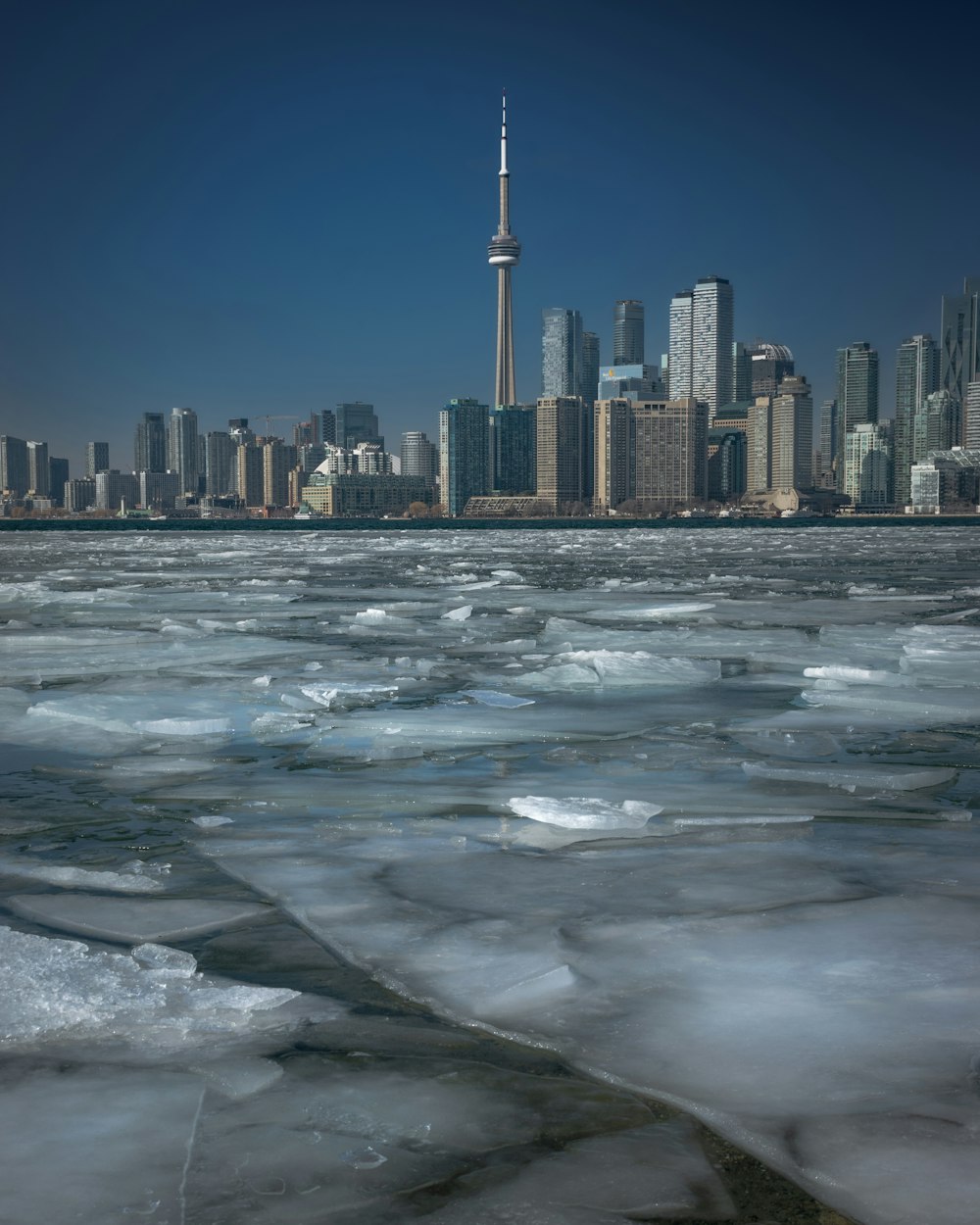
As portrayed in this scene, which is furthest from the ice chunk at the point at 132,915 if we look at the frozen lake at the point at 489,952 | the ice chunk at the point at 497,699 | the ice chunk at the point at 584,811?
the ice chunk at the point at 497,699

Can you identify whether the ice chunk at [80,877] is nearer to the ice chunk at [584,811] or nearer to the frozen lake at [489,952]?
the frozen lake at [489,952]

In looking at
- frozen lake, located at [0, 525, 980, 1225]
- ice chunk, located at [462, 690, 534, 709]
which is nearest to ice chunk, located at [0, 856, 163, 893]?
frozen lake, located at [0, 525, 980, 1225]

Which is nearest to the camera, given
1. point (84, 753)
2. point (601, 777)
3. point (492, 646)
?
point (601, 777)

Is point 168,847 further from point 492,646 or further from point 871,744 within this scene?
point 492,646

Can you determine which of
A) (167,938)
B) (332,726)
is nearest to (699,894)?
(167,938)

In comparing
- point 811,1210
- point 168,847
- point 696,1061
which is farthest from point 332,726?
point 811,1210

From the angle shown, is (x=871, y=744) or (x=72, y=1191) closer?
(x=72, y=1191)

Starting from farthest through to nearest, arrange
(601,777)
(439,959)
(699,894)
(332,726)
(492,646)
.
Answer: (492,646) < (332,726) < (601,777) < (699,894) < (439,959)

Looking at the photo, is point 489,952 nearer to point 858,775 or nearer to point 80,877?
point 80,877
